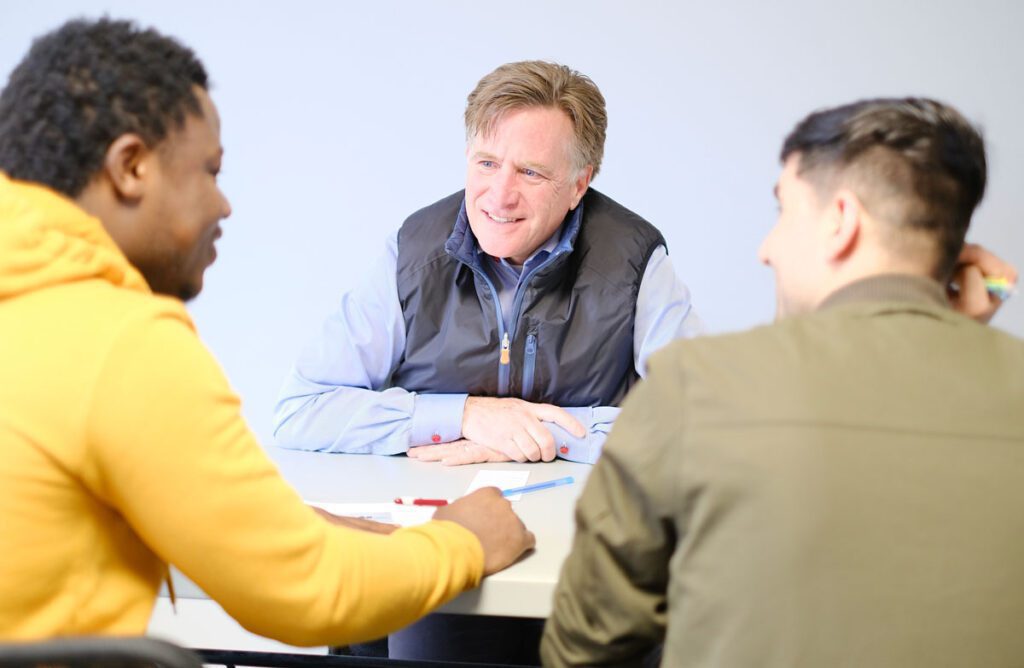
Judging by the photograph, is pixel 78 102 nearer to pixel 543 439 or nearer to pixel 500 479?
pixel 500 479

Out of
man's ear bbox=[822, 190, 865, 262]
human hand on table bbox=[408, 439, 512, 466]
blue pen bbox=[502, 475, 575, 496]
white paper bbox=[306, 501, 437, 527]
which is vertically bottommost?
human hand on table bbox=[408, 439, 512, 466]

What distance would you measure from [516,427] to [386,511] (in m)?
0.44

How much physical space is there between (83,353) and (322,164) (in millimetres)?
2598

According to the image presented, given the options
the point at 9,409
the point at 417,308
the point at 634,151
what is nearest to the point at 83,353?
the point at 9,409

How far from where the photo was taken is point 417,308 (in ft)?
7.03

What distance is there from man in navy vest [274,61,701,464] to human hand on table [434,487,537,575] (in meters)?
0.66

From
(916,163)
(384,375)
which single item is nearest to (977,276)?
(916,163)

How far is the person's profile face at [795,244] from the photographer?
107 centimetres

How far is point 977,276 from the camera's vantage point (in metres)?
1.26

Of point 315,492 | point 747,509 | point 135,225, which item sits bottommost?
point 315,492

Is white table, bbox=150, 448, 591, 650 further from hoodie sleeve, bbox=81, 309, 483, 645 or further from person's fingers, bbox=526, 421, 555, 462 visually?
hoodie sleeve, bbox=81, 309, 483, 645

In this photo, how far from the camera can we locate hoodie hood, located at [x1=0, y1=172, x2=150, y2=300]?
0.93 metres

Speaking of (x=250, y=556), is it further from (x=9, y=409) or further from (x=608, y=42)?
(x=608, y=42)

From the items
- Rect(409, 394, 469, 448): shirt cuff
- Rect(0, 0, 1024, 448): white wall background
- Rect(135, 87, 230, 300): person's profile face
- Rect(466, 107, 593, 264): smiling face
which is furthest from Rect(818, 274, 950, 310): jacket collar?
Rect(0, 0, 1024, 448): white wall background
